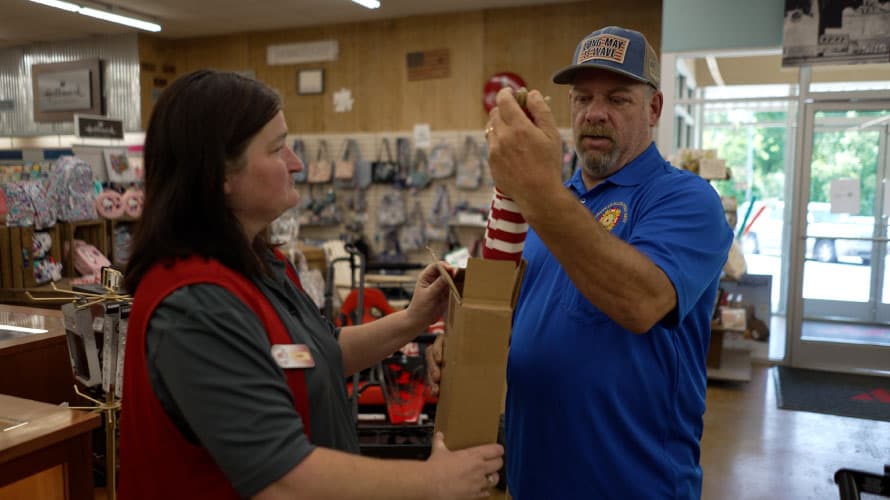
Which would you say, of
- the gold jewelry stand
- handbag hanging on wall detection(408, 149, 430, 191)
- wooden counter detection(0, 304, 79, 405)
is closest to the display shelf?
wooden counter detection(0, 304, 79, 405)

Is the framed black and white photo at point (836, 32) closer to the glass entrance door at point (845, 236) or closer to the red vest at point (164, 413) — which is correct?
the glass entrance door at point (845, 236)

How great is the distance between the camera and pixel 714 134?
955cm

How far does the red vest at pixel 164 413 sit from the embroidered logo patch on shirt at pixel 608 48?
1.03m

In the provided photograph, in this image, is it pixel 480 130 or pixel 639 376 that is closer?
pixel 639 376

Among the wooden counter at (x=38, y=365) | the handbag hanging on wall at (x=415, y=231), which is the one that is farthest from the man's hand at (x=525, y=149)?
the handbag hanging on wall at (x=415, y=231)

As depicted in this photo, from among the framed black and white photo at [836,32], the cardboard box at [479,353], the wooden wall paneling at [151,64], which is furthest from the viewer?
the wooden wall paneling at [151,64]

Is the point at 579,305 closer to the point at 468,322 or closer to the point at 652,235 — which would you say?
the point at 652,235

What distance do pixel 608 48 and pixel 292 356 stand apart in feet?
3.52

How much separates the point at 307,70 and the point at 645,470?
28.6 feet

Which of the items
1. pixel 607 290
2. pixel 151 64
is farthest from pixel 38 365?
pixel 151 64

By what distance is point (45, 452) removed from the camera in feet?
6.46

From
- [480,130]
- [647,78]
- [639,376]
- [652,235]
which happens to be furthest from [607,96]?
[480,130]

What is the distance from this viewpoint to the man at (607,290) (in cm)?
116

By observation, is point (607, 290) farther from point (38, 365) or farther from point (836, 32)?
point (836, 32)
